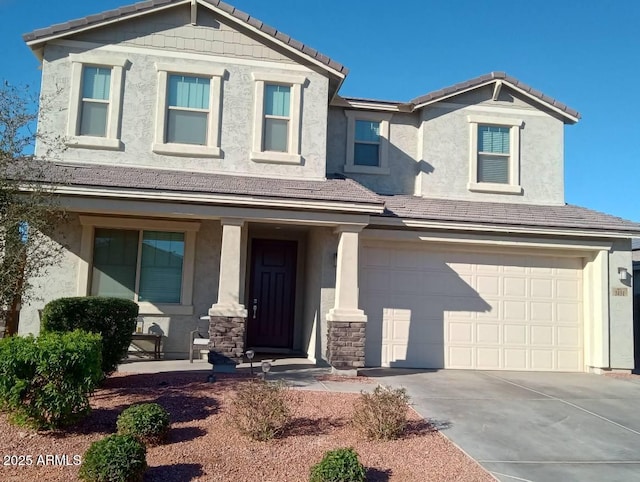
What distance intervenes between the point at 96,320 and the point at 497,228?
25.7ft

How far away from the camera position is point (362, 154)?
43.5 feet

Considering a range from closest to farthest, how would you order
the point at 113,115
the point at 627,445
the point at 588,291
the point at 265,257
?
the point at 627,445 → the point at 113,115 → the point at 588,291 → the point at 265,257

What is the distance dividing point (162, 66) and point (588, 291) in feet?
33.4

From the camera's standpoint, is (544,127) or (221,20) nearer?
(221,20)

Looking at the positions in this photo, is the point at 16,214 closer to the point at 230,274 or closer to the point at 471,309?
the point at 230,274

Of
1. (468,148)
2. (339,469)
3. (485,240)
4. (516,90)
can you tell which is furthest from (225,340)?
(516,90)

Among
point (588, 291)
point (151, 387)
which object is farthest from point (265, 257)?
point (588, 291)

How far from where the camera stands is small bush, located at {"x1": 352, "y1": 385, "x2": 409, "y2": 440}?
6.36 metres

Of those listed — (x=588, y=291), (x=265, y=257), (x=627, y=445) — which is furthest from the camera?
(x=265, y=257)

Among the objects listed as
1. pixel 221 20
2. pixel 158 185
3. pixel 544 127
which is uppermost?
pixel 221 20

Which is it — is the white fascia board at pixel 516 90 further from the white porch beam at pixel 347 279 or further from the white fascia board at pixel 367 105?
the white porch beam at pixel 347 279

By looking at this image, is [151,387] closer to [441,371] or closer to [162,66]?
[441,371]

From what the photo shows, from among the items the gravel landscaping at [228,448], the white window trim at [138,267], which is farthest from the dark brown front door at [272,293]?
the gravel landscaping at [228,448]

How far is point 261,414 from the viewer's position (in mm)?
6289
